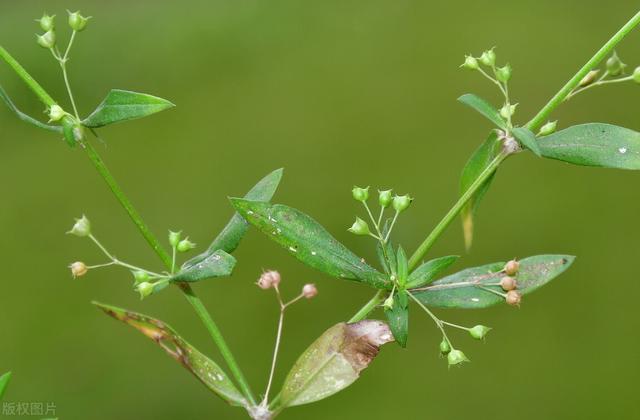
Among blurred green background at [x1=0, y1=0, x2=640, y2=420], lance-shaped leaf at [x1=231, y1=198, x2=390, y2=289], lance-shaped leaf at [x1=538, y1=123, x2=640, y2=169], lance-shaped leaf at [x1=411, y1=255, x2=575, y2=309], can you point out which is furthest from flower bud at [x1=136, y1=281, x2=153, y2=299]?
blurred green background at [x1=0, y1=0, x2=640, y2=420]

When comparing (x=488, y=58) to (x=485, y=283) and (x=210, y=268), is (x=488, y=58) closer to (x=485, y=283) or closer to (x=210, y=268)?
(x=485, y=283)

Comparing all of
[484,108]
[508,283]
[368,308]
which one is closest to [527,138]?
[484,108]

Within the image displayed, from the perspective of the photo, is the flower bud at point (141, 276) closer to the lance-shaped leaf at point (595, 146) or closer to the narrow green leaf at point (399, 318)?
the narrow green leaf at point (399, 318)

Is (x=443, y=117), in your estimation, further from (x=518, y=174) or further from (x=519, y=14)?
(x=519, y=14)

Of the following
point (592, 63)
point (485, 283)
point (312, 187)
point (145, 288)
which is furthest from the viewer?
point (312, 187)

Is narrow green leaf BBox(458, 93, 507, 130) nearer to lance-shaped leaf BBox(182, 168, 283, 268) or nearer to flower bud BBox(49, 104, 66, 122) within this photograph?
lance-shaped leaf BBox(182, 168, 283, 268)

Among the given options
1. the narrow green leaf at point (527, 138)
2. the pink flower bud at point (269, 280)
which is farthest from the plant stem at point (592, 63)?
the pink flower bud at point (269, 280)
